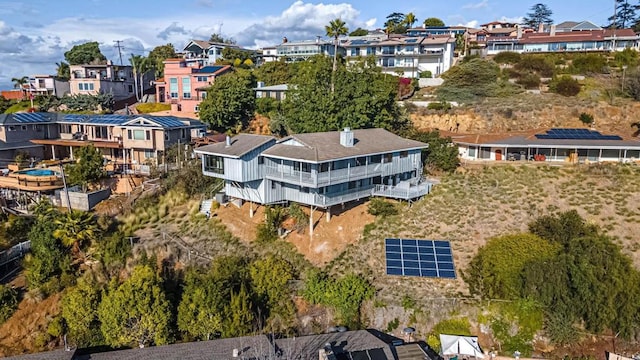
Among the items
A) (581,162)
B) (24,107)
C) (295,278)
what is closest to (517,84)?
(581,162)

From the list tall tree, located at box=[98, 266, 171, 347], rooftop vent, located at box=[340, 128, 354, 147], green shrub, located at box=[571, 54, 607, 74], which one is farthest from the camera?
green shrub, located at box=[571, 54, 607, 74]

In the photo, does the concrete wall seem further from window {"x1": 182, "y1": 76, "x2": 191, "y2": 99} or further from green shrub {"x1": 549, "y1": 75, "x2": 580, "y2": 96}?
green shrub {"x1": 549, "y1": 75, "x2": 580, "y2": 96}

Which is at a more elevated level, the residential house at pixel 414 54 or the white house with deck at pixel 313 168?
the residential house at pixel 414 54

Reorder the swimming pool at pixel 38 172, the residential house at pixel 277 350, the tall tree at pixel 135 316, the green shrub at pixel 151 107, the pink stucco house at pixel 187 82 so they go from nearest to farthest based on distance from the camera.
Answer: the residential house at pixel 277 350 < the tall tree at pixel 135 316 < the swimming pool at pixel 38 172 < the pink stucco house at pixel 187 82 < the green shrub at pixel 151 107

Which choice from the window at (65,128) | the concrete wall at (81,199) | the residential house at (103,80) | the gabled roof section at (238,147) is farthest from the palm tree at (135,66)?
the gabled roof section at (238,147)

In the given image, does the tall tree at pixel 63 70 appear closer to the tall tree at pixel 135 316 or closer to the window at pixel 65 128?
the window at pixel 65 128

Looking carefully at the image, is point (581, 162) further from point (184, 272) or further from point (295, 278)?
point (184, 272)

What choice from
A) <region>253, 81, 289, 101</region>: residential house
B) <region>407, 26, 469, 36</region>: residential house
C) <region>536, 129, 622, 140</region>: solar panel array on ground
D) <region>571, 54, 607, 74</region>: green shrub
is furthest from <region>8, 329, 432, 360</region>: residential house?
<region>407, 26, 469, 36</region>: residential house
